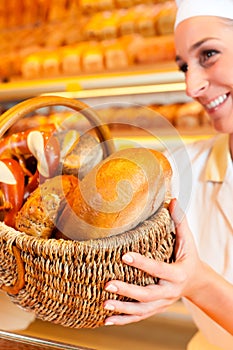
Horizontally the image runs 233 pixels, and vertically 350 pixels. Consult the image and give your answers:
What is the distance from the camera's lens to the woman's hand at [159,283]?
2.21 ft

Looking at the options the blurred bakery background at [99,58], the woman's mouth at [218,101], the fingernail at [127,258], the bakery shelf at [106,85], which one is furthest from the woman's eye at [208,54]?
the bakery shelf at [106,85]

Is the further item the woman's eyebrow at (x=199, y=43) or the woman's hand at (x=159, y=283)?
the woman's eyebrow at (x=199, y=43)

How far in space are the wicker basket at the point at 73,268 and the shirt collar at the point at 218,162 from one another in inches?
27.2

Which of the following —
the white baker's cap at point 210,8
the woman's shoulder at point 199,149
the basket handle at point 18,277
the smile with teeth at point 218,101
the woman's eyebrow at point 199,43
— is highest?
the white baker's cap at point 210,8

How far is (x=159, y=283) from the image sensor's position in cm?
74

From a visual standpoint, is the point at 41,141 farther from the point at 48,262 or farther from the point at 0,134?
the point at 48,262

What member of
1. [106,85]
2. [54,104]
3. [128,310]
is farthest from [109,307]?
[106,85]

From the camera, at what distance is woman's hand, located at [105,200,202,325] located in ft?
2.21

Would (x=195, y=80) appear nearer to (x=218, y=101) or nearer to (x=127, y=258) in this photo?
(x=218, y=101)

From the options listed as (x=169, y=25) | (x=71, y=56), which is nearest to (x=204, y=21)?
(x=169, y=25)

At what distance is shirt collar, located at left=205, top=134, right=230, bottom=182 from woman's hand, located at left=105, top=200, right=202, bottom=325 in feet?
2.01

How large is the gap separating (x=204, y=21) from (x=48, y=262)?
76 centimetres

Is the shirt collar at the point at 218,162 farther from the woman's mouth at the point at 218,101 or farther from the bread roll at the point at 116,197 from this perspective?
the bread roll at the point at 116,197

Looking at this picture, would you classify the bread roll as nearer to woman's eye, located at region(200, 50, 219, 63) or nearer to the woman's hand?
the woman's hand
